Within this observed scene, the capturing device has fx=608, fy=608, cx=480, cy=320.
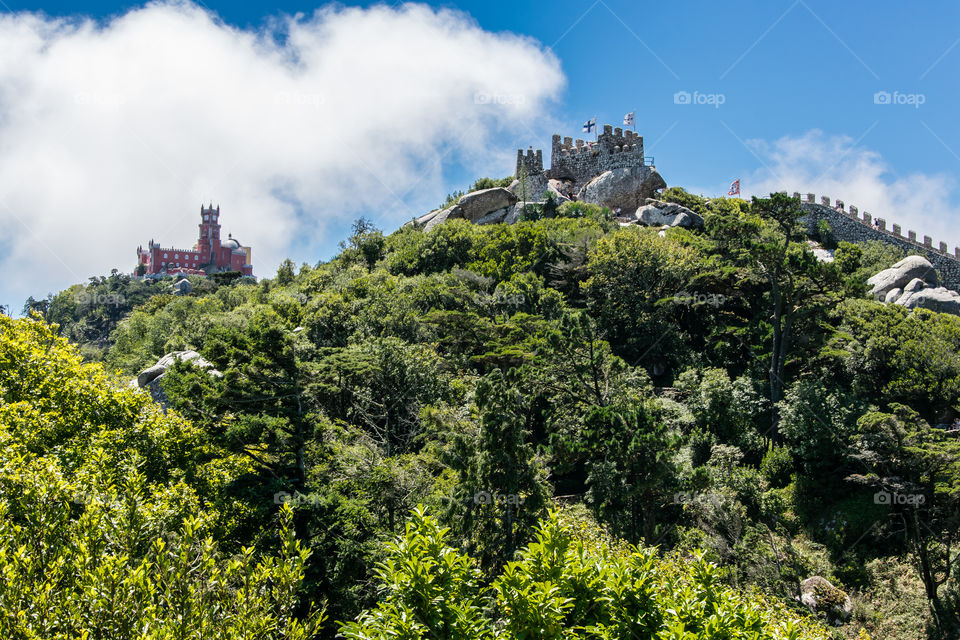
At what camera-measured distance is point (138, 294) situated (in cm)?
10156

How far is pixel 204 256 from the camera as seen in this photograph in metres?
132

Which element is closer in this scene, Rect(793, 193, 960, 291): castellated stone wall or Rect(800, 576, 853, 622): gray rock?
Rect(800, 576, 853, 622): gray rock

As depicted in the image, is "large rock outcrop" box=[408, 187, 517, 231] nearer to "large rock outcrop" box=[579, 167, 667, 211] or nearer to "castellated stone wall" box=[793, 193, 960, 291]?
"large rock outcrop" box=[579, 167, 667, 211]

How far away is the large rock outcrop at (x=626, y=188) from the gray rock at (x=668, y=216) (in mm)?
3830

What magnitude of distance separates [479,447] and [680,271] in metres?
22.0

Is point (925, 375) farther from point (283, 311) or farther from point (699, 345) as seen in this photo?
point (283, 311)

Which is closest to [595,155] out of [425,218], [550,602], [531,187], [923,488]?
[531,187]

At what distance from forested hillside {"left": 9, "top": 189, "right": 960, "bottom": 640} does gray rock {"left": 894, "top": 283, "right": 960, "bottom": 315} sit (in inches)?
311

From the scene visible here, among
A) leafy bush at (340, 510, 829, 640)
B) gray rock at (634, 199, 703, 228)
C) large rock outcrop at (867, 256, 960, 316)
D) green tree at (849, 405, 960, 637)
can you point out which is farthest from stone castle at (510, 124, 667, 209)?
leafy bush at (340, 510, 829, 640)

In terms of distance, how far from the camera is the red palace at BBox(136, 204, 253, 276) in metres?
128

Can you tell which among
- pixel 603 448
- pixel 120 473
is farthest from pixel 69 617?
pixel 603 448

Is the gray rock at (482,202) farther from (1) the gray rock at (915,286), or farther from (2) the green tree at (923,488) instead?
(2) the green tree at (923,488)

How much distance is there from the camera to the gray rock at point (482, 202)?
5428 cm

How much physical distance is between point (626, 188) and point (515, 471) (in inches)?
1712
